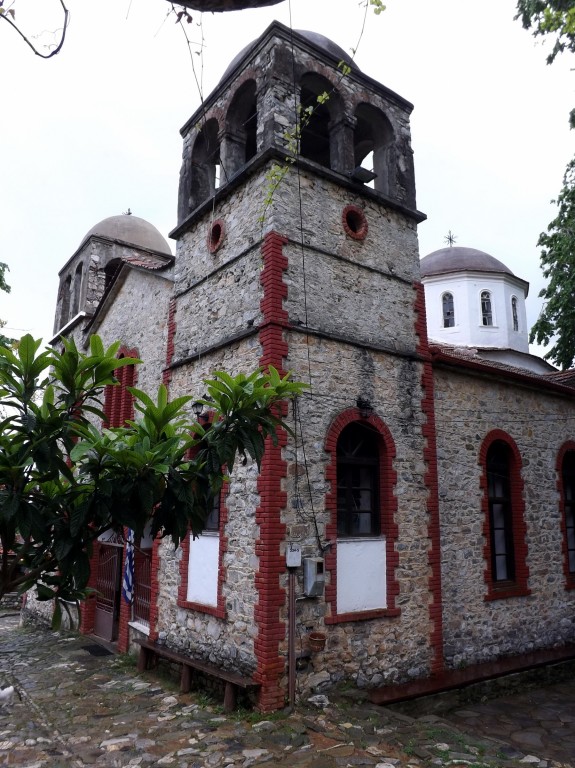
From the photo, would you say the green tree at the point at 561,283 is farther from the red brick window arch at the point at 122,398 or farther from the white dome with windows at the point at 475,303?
the red brick window arch at the point at 122,398

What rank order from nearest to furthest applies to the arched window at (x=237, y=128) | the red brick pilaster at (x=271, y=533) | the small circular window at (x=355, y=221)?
1. the red brick pilaster at (x=271, y=533)
2. the small circular window at (x=355, y=221)
3. the arched window at (x=237, y=128)

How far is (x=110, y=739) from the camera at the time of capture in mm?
6633

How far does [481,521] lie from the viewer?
9.84 m

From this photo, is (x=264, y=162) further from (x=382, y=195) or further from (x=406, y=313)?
(x=406, y=313)

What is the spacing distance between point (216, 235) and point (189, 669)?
6660 mm

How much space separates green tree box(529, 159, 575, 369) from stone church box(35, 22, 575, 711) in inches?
160

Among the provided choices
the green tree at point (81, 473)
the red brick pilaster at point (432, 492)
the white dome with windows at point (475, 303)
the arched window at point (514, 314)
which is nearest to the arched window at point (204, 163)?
the red brick pilaster at point (432, 492)

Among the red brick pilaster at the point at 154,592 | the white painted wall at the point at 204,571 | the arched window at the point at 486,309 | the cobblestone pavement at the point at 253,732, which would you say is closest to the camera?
the cobblestone pavement at the point at 253,732

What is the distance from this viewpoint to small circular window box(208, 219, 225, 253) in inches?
375

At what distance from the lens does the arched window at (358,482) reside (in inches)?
330

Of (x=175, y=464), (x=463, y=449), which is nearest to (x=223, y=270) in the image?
(x=463, y=449)

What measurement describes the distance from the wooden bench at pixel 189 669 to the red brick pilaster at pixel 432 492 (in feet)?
10.1

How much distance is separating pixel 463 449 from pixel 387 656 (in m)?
3.61

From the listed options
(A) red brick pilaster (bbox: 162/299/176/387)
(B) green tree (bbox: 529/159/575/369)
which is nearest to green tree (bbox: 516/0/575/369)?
(B) green tree (bbox: 529/159/575/369)
